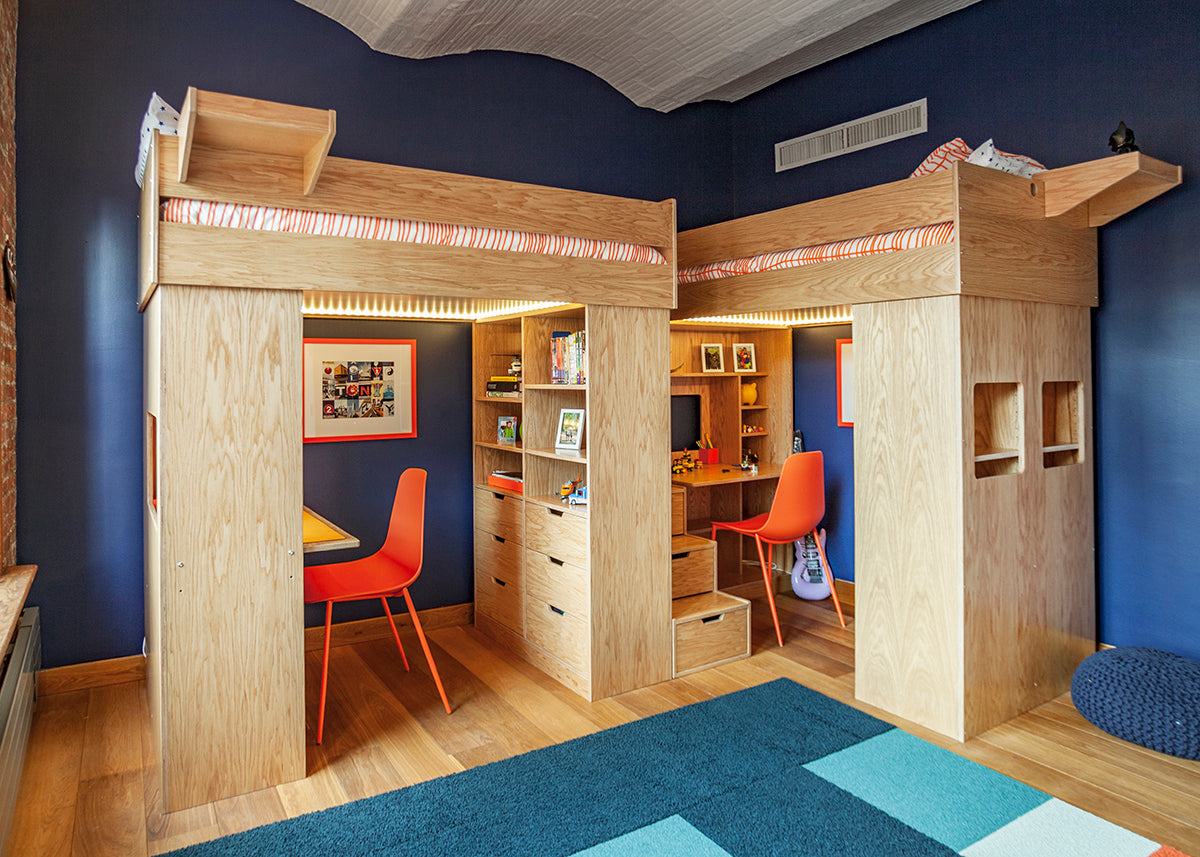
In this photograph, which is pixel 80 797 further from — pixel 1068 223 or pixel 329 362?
pixel 1068 223

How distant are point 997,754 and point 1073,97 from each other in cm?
276

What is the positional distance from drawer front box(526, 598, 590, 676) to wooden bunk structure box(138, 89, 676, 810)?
1.15m

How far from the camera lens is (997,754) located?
273 cm

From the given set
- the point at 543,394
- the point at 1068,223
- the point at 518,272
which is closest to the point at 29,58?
the point at 518,272

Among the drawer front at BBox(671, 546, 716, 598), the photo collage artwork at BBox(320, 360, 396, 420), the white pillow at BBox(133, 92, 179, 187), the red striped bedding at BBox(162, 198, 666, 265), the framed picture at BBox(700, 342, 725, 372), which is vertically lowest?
the drawer front at BBox(671, 546, 716, 598)

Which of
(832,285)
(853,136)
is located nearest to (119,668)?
(832,285)

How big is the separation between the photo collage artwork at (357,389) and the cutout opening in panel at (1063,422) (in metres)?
3.09

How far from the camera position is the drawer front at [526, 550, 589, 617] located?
Answer: 10.7ft

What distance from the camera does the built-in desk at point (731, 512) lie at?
15.9 ft

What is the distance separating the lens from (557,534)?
345 centimetres

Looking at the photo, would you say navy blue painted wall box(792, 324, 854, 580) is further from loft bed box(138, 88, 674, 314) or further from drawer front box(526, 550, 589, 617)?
drawer front box(526, 550, 589, 617)

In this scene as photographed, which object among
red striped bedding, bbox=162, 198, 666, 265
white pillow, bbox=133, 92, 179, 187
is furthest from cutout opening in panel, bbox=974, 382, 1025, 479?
white pillow, bbox=133, 92, 179, 187

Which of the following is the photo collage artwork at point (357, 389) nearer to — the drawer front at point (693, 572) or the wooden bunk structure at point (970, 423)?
the drawer front at point (693, 572)

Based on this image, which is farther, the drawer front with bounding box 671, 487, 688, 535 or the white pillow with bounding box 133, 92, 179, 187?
the drawer front with bounding box 671, 487, 688, 535
